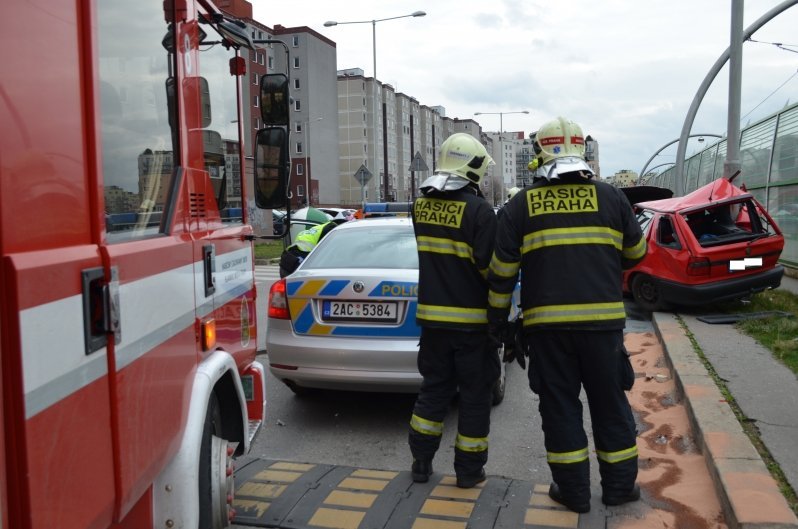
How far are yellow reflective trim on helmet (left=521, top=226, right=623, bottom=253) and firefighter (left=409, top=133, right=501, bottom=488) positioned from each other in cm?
39

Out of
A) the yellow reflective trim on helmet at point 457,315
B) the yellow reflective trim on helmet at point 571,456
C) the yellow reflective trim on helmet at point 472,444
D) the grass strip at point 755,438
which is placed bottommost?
A: the grass strip at point 755,438

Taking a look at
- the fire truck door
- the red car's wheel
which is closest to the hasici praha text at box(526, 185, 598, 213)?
the fire truck door

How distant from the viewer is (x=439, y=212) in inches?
165

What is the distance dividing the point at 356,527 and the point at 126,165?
7.64 ft

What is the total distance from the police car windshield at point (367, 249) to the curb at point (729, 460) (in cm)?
235

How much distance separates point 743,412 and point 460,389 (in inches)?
90.9

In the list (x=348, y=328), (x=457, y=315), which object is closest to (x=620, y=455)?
(x=457, y=315)

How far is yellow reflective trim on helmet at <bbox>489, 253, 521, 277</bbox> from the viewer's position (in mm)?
3799

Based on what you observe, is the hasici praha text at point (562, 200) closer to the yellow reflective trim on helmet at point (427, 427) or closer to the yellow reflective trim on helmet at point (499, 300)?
the yellow reflective trim on helmet at point (499, 300)

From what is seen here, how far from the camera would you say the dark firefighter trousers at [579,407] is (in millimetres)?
3725

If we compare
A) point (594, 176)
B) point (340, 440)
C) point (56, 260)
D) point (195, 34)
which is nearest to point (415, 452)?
point (340, 440)

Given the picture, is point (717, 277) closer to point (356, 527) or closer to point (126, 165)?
point (356, 527)

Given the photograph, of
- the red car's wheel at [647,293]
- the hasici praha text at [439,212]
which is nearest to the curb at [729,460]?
the hasici praha text at [439,212]

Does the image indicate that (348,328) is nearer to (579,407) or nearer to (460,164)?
(460,164)
